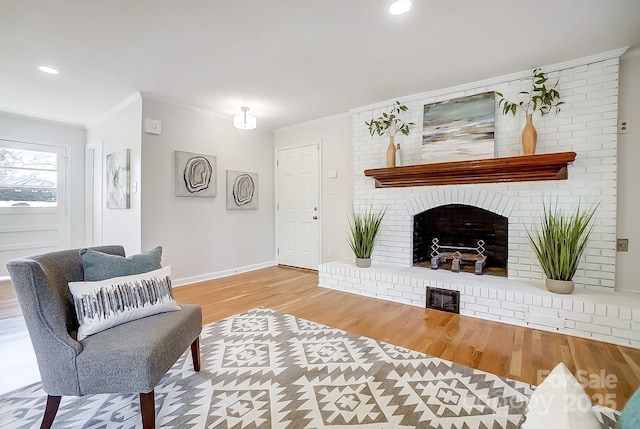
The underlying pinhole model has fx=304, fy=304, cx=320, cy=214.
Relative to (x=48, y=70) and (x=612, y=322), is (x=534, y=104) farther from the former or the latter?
(x=48, y=70)

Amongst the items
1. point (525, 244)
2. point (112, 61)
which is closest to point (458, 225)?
point (525, 244)

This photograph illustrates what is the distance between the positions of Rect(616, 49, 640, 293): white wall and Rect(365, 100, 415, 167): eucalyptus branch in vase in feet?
6.23

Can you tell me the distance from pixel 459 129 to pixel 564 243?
1.54m

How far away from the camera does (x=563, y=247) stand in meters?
2.58

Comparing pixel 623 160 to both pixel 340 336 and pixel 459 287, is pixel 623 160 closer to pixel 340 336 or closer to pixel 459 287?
pixel 459 287

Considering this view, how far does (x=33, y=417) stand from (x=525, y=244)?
154 inches

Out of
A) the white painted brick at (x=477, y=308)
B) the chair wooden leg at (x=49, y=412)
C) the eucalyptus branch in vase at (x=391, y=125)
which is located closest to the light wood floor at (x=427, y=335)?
the white painted brick at (x=477, y=308)

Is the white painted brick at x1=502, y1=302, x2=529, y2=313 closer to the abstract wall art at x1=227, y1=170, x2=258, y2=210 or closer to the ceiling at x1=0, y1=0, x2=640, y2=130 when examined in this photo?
the ceiling at x1=0, y1=0, x2=640, y2=130

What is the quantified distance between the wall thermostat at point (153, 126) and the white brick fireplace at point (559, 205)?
2.97 metres

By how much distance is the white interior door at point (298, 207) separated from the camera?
4820mm

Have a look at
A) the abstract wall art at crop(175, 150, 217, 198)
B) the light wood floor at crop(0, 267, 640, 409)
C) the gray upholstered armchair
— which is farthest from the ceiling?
the light wood floor at crop(0, 267, 640, 409)

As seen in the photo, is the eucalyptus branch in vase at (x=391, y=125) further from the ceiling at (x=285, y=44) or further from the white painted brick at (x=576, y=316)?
the white painted brick at (x=576, y=316)

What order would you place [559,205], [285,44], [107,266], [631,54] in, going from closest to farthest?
[107,266] < [285,44] < [631,54] < [559,205]

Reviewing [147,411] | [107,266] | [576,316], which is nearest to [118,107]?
[107,266]
